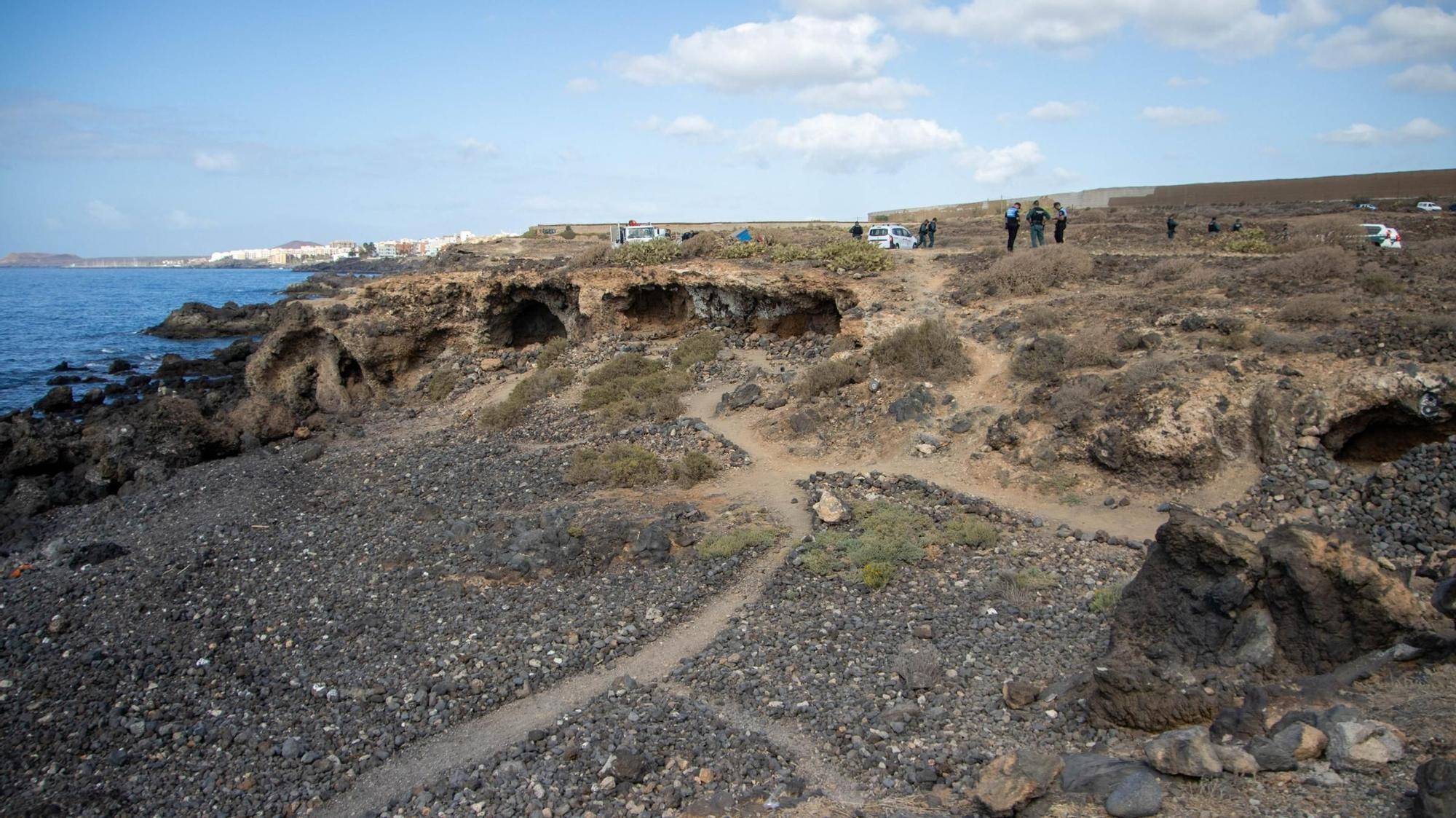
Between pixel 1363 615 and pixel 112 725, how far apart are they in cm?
1237

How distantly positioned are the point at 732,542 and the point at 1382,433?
423 inches

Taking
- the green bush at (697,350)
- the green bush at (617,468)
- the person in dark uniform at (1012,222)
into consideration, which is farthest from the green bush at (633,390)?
the person in dark uniform at (1012,222)

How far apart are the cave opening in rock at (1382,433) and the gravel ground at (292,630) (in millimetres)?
9976

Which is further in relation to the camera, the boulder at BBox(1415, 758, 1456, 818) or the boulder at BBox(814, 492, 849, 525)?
the boulder at BBox(814, 492, 849, 525)

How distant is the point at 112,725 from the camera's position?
8.77 meters

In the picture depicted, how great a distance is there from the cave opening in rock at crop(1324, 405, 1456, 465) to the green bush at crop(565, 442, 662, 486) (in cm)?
1168

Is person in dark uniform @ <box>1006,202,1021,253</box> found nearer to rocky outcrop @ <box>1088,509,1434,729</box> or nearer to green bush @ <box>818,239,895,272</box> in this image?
green bush @ <box>818,239,895,272</box>

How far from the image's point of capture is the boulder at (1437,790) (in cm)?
409

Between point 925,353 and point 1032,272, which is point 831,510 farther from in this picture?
point 1032,272

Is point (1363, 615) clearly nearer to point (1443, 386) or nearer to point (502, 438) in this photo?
point (1443, 386)

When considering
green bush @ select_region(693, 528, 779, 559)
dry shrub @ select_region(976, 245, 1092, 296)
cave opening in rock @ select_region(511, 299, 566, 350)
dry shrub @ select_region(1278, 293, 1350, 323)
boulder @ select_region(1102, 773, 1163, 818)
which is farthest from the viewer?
cave opening in rock @ select_region(511, 299, 566, 350)

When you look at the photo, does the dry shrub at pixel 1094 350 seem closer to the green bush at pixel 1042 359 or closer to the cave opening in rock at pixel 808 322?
the green bush at pixel 1042 359

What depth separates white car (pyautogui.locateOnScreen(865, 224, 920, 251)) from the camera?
107ft

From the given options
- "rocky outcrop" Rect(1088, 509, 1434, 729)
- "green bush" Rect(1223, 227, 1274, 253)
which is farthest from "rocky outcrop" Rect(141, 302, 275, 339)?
"rocky outcrop" Rect(1088, 509, 1434, 729)
